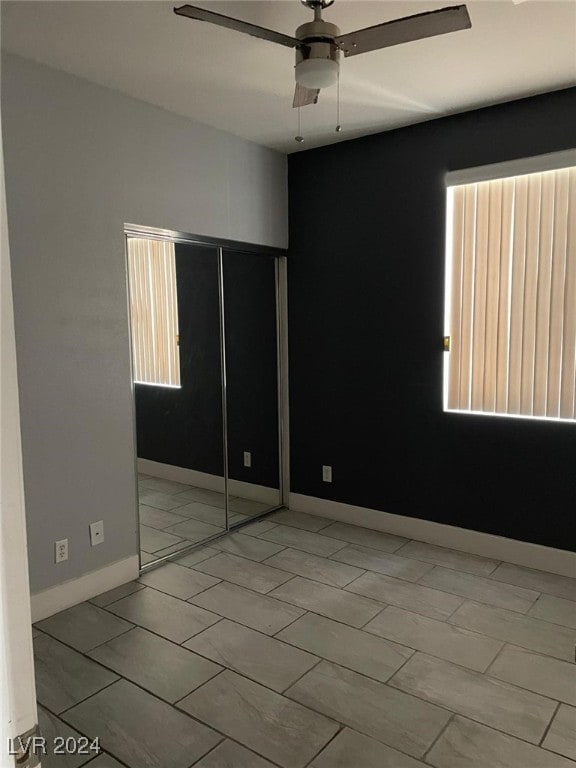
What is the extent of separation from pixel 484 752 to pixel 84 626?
6.18ft

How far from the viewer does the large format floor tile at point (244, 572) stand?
10.7ft

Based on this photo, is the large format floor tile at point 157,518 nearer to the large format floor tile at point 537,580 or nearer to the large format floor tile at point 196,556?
the large format floor tile at point 196,556

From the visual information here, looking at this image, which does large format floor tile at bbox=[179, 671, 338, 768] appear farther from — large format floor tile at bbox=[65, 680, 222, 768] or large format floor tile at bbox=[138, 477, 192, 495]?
large format floor tile at bbox=[138, 477, 192, 495]

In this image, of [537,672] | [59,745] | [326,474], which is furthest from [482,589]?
[59,745]

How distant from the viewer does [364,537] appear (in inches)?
155

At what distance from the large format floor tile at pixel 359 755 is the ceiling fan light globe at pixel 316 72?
2.35 m

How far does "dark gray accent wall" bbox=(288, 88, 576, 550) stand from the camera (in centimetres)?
336

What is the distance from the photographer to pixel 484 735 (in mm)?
2053

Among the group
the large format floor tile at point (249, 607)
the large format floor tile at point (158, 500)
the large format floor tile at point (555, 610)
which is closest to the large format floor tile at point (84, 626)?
the large format floor tile at point (249, 607)

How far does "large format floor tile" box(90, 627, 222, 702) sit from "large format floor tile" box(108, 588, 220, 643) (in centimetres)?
8

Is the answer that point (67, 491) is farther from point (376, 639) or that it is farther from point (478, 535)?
point (478, 535)

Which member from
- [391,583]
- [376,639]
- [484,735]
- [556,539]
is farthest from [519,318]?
[484,735]

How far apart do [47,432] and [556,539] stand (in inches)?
115

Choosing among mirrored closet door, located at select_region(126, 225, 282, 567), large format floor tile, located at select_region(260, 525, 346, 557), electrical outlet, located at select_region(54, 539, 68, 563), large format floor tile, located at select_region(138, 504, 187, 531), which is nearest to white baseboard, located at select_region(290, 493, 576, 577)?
large format floor tile, located at select_region(260, 525, 346, 557)
